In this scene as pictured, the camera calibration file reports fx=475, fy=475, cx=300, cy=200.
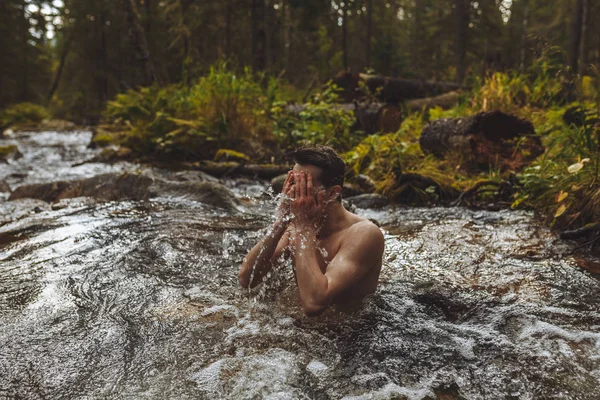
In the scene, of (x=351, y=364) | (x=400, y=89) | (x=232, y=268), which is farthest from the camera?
(x=400, y=89)

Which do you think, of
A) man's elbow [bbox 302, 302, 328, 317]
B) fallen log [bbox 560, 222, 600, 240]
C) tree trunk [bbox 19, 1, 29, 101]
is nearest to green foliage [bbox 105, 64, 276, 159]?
fallen log [bbox 560, 222, 600, 240]

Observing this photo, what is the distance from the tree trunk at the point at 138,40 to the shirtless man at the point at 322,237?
11.0 meters

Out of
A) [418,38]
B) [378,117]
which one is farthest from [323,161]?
[418,38]

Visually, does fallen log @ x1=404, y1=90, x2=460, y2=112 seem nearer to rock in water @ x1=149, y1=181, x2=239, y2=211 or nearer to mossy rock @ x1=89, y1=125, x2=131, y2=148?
rock in water @ x1=149, y1=181, x2=239, y2=211

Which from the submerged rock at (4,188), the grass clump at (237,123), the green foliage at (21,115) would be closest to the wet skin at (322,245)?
the grass clump at (237,123)

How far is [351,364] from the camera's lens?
220cm

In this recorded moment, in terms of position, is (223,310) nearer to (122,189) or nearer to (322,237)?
(322,237)

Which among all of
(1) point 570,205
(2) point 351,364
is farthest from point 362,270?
(1) point 570,205

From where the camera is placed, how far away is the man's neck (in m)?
2.71

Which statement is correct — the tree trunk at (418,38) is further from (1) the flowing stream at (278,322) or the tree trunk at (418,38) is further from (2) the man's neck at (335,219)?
(2) the man's neck at (335,219)

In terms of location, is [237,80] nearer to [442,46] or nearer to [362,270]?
[362,270]

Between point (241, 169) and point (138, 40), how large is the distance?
7132 mm

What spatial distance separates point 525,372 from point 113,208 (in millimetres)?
4644

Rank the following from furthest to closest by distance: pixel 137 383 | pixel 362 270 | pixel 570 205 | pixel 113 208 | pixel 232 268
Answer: pixel 113 208
pixel 570 205
pixel 232 268
pixel 362 270
pixel 137 383
